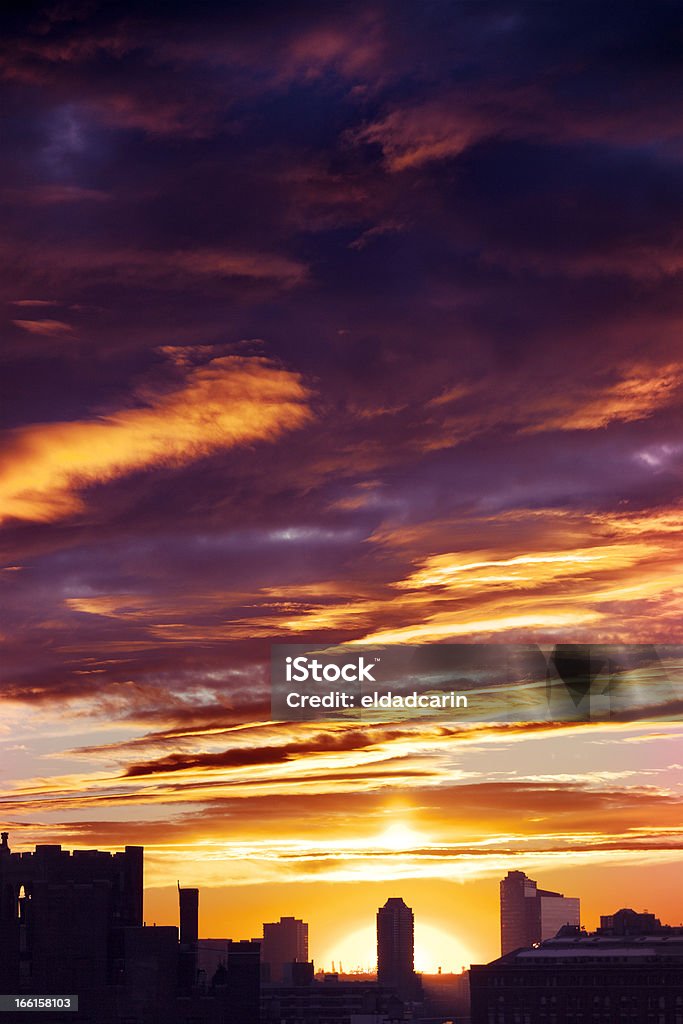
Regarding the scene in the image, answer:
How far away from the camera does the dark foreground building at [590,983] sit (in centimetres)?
11444

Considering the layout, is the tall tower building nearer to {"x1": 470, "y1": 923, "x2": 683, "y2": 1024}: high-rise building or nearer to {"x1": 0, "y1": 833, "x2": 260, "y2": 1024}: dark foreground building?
{"x1": 470, "y1": 923, "x2": 683, "y2": 1024}: high-rise building

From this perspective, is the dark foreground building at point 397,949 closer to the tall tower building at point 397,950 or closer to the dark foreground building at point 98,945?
the tall tower building at point 397,950

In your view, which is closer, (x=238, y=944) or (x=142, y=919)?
(x=142, y=919)

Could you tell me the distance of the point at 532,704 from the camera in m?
38.0

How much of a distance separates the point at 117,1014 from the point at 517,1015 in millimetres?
34360

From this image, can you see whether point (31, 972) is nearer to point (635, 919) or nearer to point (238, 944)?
point (238, 944)

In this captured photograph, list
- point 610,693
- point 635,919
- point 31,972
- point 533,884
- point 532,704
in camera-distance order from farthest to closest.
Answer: point 533,884 < point 635,919 < point 31,972 < point 610,693 < point 532,704

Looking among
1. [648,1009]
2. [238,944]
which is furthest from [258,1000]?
[648,1009]

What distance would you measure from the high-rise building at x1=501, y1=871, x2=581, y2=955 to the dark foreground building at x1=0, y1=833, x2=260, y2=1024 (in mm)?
30637

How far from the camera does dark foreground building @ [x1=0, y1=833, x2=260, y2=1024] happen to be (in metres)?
103

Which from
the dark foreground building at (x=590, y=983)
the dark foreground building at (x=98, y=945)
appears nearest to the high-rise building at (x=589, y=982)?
the dark foreground building at (x=590, y=983)

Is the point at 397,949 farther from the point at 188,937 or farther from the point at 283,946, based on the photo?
the point at 188,937

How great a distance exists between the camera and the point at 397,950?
5630 inches

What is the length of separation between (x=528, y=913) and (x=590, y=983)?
19.3 m
